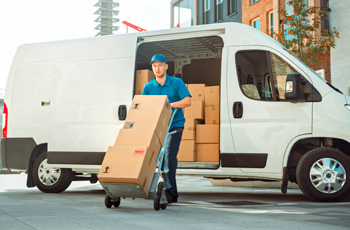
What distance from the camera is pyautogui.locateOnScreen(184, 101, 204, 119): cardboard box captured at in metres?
8.43

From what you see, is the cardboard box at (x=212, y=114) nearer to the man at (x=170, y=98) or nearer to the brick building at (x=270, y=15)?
the man at (x=170, y=98)

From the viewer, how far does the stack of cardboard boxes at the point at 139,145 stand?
19.3ft

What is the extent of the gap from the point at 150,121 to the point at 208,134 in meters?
2.14

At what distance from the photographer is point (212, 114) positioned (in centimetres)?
842

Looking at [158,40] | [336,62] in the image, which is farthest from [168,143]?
[336,62]

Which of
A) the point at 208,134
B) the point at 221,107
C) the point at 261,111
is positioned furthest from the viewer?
the point at 208,134

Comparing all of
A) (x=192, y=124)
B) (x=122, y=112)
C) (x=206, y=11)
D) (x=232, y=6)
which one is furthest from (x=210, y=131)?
(x=206, y=11)

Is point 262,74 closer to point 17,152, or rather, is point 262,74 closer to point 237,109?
point 237,109

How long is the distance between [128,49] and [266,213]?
369cm

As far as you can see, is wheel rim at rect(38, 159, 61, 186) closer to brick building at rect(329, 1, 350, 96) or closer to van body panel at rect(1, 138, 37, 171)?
van body panel at rect(1, 138, 37, 171)

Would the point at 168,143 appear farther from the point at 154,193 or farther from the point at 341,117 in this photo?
the point at 341,117

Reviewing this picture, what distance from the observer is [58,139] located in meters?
8.78

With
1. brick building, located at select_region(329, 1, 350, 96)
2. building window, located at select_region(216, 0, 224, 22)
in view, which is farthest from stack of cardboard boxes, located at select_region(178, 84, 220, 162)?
building window, located at select_region(216, 0, 224, 22)

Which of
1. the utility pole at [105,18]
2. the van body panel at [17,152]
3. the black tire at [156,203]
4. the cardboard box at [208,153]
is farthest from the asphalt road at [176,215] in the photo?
the utility pole at [105,18]
